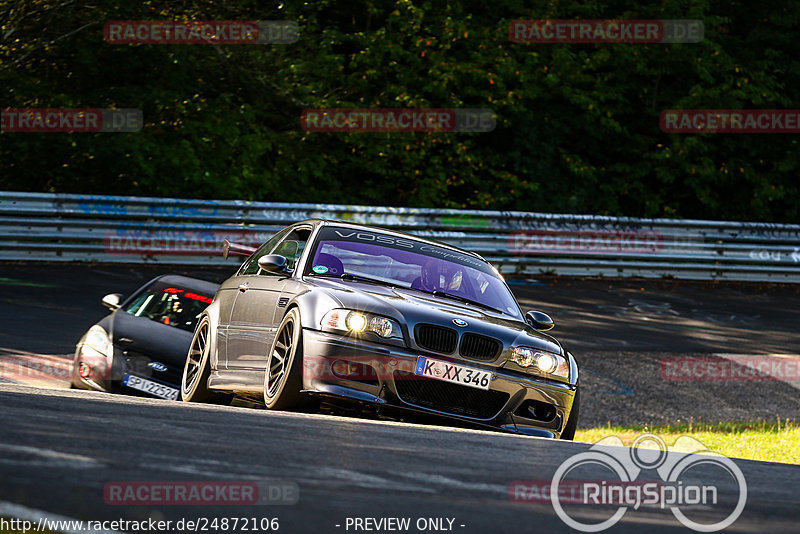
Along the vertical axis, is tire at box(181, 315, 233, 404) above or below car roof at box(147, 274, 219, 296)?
below

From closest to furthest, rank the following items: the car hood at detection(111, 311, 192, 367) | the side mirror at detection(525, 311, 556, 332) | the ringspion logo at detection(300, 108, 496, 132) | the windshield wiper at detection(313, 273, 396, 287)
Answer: the windshield wiper at detection(313, 273, 396, 287), the side mirror at detection(525, 311, 556, 332), the car hood at detection(111, 311, 192, 367), the ringspion logo at detection(300, 108, 496, 132)

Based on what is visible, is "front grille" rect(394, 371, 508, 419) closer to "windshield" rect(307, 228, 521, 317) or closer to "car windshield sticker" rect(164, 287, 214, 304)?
"windshield" rect(307, 228, 521, 317)

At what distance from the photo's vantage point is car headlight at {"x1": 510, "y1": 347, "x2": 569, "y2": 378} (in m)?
7.42

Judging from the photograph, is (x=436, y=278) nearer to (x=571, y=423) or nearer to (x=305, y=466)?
(x=571, y=423)

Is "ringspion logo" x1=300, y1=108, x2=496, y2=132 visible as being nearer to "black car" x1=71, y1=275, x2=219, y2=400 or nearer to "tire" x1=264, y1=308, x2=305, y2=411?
"black car" x1=71, y1=275, x2=219, y2=400

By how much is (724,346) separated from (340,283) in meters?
10.0

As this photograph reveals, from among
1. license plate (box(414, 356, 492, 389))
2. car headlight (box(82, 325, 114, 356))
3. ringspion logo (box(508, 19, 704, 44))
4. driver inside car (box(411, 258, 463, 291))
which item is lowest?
car headlight (box(82, 325, 114, 356))

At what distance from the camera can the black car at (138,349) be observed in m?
9.79

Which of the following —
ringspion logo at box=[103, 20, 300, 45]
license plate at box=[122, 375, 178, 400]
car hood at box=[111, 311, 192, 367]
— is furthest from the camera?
ringspion logo at box=[103, 20, 300, 45]

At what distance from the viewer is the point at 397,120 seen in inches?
986

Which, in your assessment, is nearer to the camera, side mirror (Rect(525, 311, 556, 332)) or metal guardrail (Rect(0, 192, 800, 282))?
side mirror (Rect(525, 311, 556, 332))

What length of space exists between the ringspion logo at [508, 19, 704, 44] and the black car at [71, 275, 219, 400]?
1641cm

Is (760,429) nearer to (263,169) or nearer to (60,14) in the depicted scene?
(263,169)

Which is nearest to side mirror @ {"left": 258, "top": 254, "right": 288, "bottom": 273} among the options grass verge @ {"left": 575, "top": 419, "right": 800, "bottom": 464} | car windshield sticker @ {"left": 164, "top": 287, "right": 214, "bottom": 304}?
car windshield sticker @ {"left": 164, "top": 287, "right": 214, "bottom": 304}
